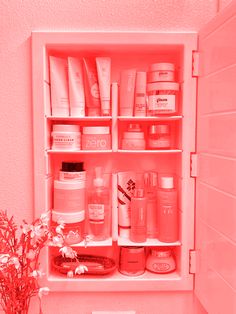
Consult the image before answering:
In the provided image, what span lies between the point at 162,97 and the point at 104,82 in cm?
16

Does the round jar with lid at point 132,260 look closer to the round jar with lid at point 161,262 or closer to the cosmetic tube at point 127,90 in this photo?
the round jar with lid at point 161,262

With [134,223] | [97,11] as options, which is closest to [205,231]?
[134,223]

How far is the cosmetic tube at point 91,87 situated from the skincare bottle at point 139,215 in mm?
265

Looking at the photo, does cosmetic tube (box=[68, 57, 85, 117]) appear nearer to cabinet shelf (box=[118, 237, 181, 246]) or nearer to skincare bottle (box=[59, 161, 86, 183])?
skincare bottle (box=[59, 161, 86, 183])

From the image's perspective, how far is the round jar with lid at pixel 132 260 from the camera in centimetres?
86

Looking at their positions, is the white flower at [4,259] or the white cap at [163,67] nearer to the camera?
the white flower at [4,259]

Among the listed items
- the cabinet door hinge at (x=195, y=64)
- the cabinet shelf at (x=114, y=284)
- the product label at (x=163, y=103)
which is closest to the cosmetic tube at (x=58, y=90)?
the product label at (x=163, y=103)

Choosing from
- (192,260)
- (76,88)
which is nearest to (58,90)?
(76,88)

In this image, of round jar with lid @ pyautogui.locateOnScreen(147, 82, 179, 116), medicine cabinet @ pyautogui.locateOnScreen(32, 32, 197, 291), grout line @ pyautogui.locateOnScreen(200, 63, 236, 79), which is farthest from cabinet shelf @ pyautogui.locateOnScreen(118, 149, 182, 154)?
grout line @ pyautogui.locateOnScreen(200, 63, 236, 79)

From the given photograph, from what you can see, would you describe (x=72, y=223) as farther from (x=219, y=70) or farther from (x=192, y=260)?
(x=219, y=70)

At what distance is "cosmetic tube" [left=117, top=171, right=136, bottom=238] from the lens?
881 mm

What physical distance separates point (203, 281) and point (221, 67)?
0.54 meters

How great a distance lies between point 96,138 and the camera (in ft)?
2.77

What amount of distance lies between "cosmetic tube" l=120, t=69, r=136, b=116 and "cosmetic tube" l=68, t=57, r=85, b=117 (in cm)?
11
